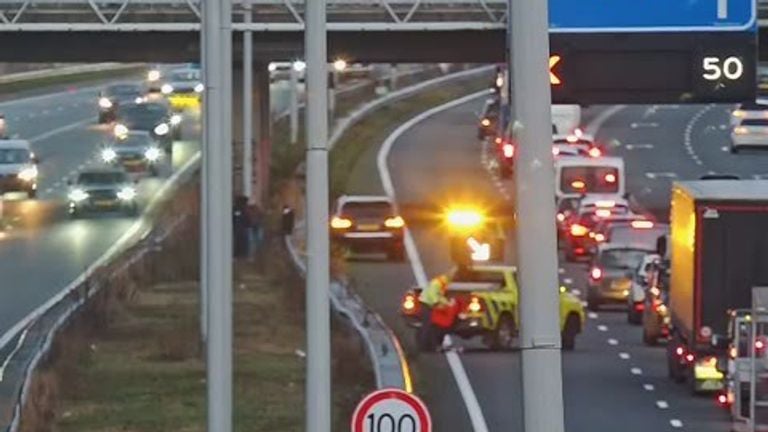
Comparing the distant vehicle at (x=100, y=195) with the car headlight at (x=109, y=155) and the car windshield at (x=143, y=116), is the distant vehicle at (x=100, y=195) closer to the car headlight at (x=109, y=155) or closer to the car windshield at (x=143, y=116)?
the car headlight at (x=109, y=155)

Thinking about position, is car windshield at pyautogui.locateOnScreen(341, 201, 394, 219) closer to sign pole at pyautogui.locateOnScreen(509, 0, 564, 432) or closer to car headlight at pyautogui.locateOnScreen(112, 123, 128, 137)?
car headlight at pyautogui.locateOnScreen(112, 123, 128, 137)

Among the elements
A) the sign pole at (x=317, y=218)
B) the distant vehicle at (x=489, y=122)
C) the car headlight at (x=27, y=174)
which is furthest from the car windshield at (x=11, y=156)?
the sign pole at (x=317, y=218)

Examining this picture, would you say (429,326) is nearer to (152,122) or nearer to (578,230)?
(578,230)

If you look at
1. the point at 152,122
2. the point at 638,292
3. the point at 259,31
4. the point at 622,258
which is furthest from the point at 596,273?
the point at 152,122

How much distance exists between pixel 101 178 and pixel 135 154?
866 cm

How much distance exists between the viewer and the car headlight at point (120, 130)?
76919 mm

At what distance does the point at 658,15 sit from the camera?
1831 centimetres

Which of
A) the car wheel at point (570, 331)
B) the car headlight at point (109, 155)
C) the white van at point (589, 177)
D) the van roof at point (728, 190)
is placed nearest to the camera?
the van roof at point (728, 190)

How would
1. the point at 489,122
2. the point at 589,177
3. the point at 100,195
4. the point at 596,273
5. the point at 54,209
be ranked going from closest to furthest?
the point at 596,273 < the point at 100,195 < the point at 54,209 < the point at 589,177 < the point at 489,122

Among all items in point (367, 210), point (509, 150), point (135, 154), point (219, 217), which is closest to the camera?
point (219, 217)

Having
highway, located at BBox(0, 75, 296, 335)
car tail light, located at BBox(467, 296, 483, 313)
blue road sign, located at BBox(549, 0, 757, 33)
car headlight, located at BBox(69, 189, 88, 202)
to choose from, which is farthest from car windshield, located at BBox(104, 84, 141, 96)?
blue road sign, located at BBox(549, 0, 757, 33)

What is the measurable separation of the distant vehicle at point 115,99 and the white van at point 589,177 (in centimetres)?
2132

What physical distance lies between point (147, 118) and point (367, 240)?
23.0m

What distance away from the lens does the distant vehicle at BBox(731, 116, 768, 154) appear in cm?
8181
